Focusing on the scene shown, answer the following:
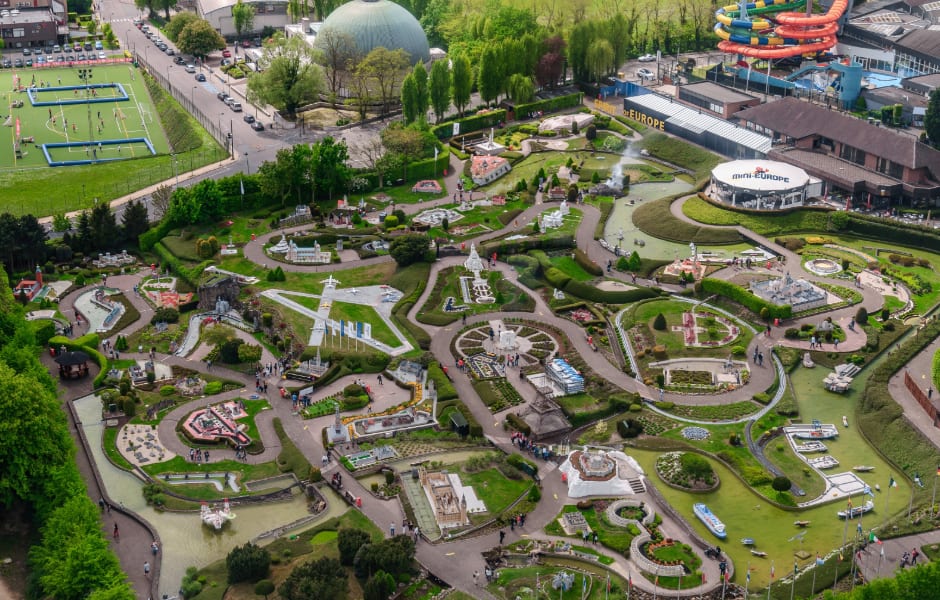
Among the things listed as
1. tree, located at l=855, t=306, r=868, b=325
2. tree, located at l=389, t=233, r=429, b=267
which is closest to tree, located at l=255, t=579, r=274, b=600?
tree, located at l=389, t=233, r=429, b=267

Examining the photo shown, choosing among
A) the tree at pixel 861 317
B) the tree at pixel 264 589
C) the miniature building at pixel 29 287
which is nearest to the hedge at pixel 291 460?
the tree at pixel 264 589

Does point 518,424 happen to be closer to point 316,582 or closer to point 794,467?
point 794,467

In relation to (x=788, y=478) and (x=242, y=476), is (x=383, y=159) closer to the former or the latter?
(x=242, y=476)

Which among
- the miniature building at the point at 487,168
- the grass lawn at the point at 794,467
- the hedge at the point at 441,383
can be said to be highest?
the miniature building at the point at 487,168

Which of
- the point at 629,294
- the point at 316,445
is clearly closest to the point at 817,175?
the point at 629,294

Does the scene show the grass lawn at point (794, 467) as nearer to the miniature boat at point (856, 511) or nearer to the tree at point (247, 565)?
the miniature boat at point (856, 511)

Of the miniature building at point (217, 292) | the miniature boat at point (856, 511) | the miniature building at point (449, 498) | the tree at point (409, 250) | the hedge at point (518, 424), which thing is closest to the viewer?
the miniature boat at point (856, 511)

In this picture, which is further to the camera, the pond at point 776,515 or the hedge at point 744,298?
the hedge at point 744,298
